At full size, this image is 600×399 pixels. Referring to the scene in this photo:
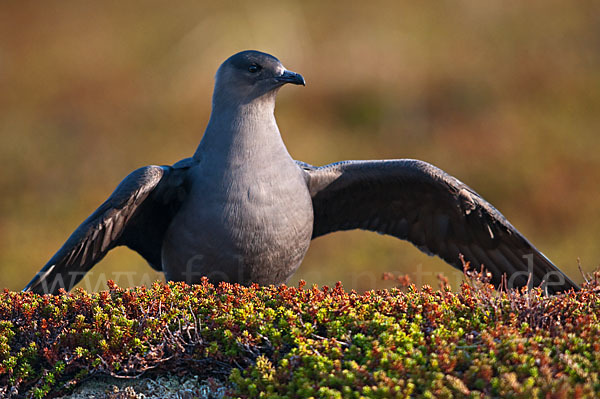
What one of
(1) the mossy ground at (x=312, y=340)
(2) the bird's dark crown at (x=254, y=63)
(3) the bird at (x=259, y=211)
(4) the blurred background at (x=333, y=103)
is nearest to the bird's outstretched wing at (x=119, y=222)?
(3) the bird at (x=259, y=211)

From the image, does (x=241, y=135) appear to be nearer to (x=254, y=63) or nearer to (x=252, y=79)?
(x=252, y=79)

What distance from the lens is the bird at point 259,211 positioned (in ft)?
17.0

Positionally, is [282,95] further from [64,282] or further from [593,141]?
[64,282]

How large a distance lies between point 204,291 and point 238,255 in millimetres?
801

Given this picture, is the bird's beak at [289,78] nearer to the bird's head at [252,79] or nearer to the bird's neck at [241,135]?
the bird's head at [252,79]

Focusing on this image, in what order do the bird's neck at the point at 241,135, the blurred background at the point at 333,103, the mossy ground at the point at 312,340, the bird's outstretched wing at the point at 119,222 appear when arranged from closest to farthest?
the mossy ground at the point at 312,340, the bird's outstretched wing at the point at 119,222, the bird's neck at the point at 241,135, the blurred background at the point at 333,103

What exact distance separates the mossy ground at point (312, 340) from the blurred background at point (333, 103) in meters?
6.59

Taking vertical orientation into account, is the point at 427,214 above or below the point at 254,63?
below

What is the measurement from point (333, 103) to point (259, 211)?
36.0 feet

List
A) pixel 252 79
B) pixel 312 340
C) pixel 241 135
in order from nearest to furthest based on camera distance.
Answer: pixel 312 340 → pixel 241 135 → pixel 252 79

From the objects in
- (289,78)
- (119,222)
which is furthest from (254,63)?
(119,222)

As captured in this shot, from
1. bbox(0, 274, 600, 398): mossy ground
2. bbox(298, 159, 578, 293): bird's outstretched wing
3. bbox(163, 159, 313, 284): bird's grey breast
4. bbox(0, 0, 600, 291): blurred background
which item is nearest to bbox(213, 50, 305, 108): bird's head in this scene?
bbox(163, 159, 313, 284): bird's grey breast

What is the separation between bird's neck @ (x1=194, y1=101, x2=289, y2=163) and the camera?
17.6 ft

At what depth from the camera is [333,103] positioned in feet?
52.1
